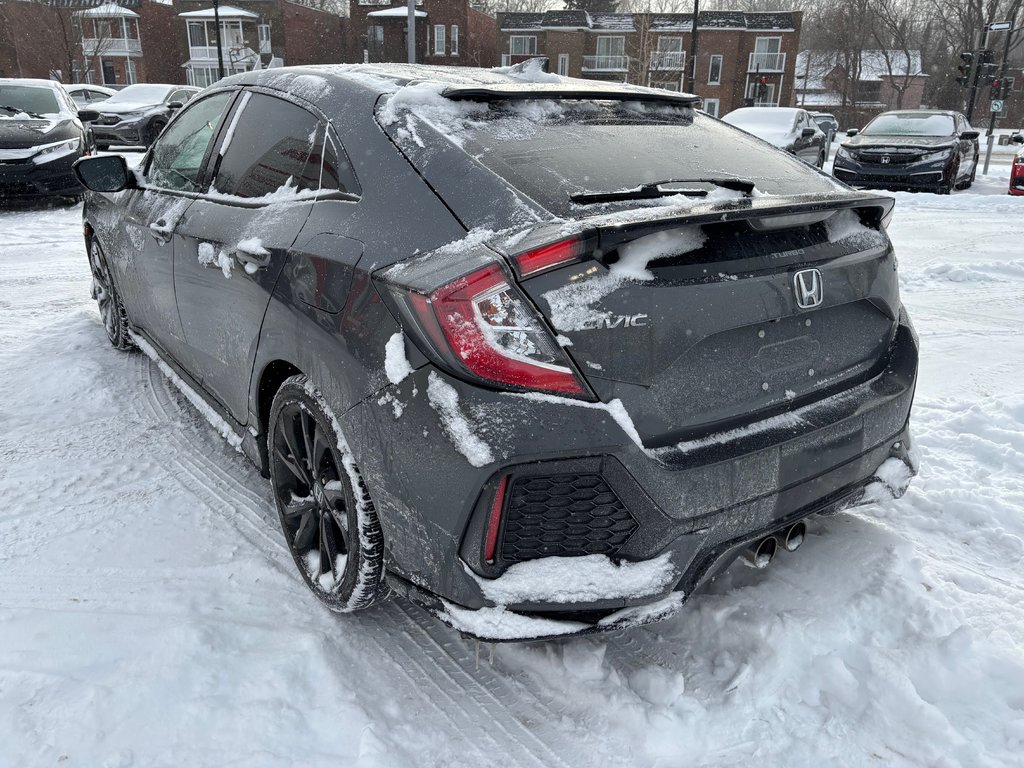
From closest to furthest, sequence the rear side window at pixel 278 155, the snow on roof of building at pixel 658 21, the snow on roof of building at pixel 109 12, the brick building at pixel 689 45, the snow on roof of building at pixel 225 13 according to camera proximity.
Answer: the rear side window at pixel 278 155 < the snow on roof of building at pixel 109 12 < the snow on roof of building at pixel 658 21 < the brick building at pixel 689 45 < the snow on roof of building at pixel 225 13

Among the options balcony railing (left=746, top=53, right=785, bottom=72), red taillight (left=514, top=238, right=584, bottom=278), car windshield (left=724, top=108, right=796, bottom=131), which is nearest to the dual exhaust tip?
red taillight (left=514, top=238, right=584, bottom=278)

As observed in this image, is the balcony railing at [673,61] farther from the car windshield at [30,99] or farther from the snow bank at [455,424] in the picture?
the snow bank at [455,424]

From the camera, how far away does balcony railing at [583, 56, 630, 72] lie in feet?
160

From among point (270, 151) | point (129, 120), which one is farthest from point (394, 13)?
point (270, 151)

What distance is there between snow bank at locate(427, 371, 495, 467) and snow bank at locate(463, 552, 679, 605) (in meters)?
0.30

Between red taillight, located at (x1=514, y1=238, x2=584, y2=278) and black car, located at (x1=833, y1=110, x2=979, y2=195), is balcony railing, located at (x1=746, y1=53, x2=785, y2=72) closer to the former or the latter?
black car, located at (x1=833, y1=110, x2=979, y2=195)

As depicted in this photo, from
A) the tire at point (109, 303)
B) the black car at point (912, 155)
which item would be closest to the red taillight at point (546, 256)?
the tire at point (109, 303)

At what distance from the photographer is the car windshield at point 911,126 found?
14701mm

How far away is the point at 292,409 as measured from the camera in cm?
248

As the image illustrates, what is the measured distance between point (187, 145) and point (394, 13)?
51827 mm

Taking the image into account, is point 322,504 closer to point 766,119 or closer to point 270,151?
point 270,151

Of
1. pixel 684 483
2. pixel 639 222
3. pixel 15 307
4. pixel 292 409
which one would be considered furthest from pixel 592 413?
pixel 15 307

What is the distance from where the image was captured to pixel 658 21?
47.1 meters

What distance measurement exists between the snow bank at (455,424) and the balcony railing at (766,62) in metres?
52.5
